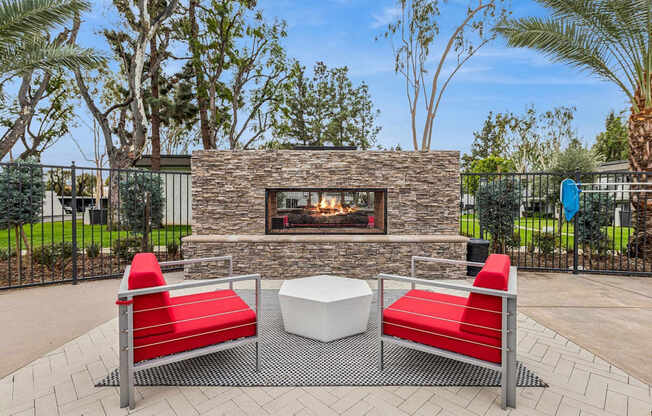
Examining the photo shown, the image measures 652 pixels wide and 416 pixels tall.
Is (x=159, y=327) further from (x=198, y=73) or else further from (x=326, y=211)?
(x=198, y=73)

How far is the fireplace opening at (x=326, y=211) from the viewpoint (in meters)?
6.38

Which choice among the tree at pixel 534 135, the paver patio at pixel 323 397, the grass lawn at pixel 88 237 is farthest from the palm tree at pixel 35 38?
the tree at pixel 534 135

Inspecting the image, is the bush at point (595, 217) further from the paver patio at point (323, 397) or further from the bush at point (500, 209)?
the paver patio at point (323, 397)

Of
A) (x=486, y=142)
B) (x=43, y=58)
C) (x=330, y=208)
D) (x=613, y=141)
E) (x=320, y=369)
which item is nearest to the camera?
(x=320, y=369)

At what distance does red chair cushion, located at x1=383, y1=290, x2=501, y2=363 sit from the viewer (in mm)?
2248

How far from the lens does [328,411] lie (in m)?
2.10

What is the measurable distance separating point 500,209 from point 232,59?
1061 cm

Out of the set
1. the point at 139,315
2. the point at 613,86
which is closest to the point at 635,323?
the point at 139,315

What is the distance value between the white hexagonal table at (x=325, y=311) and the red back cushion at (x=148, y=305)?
129 cm

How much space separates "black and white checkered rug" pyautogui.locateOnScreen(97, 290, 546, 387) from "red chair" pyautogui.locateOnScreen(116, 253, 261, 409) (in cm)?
25

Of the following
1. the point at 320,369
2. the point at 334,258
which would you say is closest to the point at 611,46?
the point at 334,258

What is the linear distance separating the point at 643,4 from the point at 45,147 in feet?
80.2

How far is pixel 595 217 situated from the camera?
656 centimetres

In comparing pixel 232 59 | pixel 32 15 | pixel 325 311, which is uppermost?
pixel 232 59
